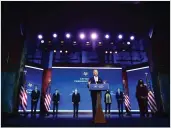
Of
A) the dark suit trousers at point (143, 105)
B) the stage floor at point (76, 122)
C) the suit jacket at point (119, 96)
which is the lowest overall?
the stage floor at point (76, 122)

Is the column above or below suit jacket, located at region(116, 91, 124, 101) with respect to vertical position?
above

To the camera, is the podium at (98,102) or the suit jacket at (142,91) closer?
the podium at (98,102)

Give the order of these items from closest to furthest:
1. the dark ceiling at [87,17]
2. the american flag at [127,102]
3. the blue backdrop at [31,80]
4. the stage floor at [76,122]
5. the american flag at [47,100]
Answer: the stage floor at [76,122] < the dark ceiling at [87,17] < the blue backdrop at [31,80] < the american flag at [47,100] < the american flag at [127,102]

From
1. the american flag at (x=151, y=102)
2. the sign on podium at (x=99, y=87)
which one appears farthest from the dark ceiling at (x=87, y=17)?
the american flag at (x=151, y=102)

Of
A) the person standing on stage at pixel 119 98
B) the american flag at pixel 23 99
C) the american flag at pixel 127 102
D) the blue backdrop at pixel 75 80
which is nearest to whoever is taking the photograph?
the american flag at pixel 23 99

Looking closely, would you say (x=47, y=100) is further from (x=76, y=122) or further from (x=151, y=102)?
(x=76, y=122)

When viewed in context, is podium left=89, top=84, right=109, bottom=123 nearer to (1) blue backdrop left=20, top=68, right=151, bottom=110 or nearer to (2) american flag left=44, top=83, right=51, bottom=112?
(1) blue backdrop left=20, top=68, right=151, bottom=110

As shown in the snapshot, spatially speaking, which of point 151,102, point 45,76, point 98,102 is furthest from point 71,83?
point 98,102

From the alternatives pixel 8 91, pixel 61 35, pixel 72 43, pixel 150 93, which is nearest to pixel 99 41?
pixel 72 43

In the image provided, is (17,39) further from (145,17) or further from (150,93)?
(150,93)

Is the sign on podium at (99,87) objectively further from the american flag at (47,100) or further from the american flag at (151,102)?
the american flag at (47,100)

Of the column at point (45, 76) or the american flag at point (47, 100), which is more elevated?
the column at point (45, 76)

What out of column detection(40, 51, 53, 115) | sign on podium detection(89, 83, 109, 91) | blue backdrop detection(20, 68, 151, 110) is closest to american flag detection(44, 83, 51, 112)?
column detection(40, 51, 53, 115)

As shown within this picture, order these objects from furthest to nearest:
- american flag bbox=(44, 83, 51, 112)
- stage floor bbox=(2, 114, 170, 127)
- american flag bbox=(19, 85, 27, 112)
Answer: american flag bbox=(44, 83, 51, 112), american flag bbox=(19, 85, 27, 112), stage floor bbox=(2, 114, 170, 127)
